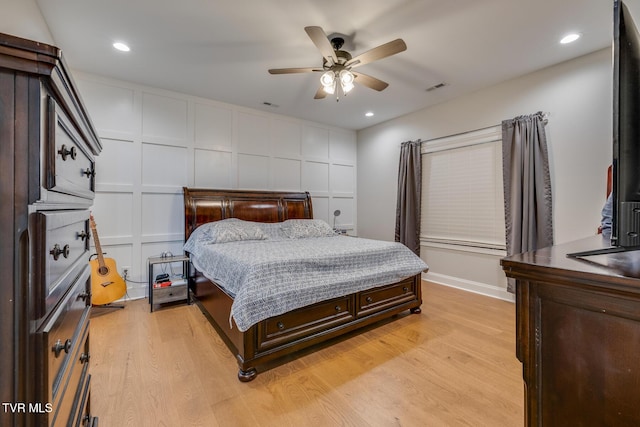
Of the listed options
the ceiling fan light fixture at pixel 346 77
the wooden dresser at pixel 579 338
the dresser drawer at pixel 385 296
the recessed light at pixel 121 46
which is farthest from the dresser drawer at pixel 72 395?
the recessed light at pixel 121 46

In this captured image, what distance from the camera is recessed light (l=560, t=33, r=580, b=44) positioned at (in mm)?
2576

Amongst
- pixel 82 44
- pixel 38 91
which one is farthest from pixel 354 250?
pixel 82 44

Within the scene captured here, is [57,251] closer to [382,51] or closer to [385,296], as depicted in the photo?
[382,51]

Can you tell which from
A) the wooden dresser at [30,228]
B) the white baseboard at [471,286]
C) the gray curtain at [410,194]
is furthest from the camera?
the gray curtain at [410,194]

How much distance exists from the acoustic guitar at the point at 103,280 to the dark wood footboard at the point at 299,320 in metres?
0.93

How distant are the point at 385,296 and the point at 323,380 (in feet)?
3.68

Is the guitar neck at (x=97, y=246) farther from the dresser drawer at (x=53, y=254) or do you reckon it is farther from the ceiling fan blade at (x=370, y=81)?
the ceiling fan blade at (x=370, y=81)

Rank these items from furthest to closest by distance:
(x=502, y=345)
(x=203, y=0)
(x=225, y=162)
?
(x=225, y=162) → (x=502, y=345) → (x=203, y=0)

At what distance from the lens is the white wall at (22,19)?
175cm

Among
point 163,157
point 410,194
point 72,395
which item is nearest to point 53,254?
point 72,395

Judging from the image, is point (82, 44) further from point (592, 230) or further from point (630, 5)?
point (592, 230)

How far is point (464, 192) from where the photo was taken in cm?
402

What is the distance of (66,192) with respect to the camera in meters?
0.81

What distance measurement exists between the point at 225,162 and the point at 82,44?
6.43 feet
